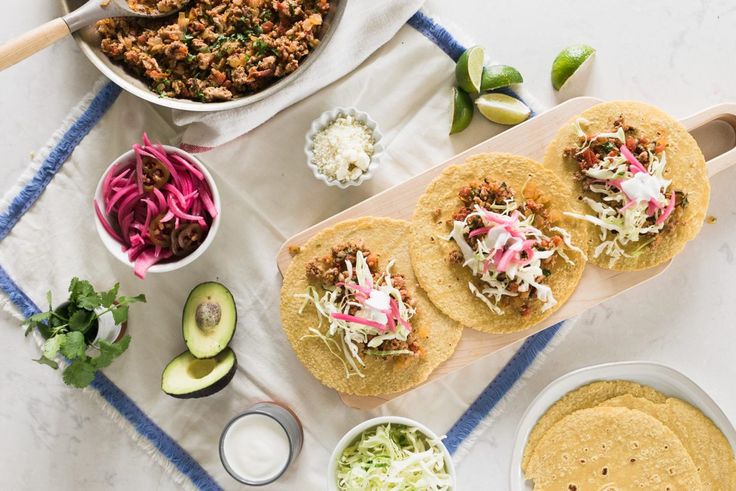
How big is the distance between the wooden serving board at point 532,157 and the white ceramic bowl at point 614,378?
350mm

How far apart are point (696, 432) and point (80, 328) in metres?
3.11

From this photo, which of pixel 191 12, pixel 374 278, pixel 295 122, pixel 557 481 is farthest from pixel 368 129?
A: pixel 557 481

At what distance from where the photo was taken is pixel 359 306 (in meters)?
3.22

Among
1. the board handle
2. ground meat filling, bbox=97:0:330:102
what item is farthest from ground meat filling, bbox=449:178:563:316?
ground meat filling, bbox=97:0:330:102

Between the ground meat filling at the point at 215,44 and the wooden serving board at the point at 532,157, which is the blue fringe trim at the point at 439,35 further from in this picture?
the ground meat filling at the point at 215,44

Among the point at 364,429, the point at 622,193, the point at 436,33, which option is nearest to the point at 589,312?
the point at 622,193

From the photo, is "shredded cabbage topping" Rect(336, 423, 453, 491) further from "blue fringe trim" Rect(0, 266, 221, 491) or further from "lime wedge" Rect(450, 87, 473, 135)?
"lime wedge" Rect(450, 87, 473, 135)

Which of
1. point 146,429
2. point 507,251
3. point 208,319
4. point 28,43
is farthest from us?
point 146,429

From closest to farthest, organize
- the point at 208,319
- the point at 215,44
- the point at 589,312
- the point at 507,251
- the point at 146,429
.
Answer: the point at 507,251 → the point at 215,44 → the point at 208,319 → the point at 146,429 → the point at 589,312

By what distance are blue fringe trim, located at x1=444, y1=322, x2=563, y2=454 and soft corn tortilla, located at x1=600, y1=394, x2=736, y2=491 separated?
0.45 m

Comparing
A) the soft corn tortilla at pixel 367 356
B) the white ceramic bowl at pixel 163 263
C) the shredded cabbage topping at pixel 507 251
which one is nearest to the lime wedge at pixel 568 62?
the shredded cabbage topping at pixel 507 251

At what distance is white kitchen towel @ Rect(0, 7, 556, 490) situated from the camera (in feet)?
11.7

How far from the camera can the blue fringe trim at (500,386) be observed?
362cm

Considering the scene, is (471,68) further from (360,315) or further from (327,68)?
(360,315)
